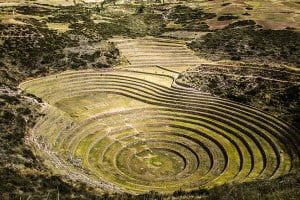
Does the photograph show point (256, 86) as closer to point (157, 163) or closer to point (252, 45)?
point (252, 45)

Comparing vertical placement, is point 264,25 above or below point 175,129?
above

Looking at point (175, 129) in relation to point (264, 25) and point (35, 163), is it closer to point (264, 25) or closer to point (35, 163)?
point (35, 163)

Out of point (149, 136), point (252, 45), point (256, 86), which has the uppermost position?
point (252, 45)

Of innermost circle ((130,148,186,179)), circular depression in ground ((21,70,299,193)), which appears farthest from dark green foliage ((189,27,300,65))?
innermost circle ((130,148,186,179))

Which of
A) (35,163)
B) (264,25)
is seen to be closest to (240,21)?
(264,25)

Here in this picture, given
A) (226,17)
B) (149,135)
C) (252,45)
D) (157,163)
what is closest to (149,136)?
(149,135)

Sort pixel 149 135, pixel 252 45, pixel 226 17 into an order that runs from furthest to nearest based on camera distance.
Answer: pixel 226 17 < pixel 252 45 < pixel 149 135

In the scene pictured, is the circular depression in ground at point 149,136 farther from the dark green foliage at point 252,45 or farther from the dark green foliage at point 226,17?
the dark green foliage at point 226,17
